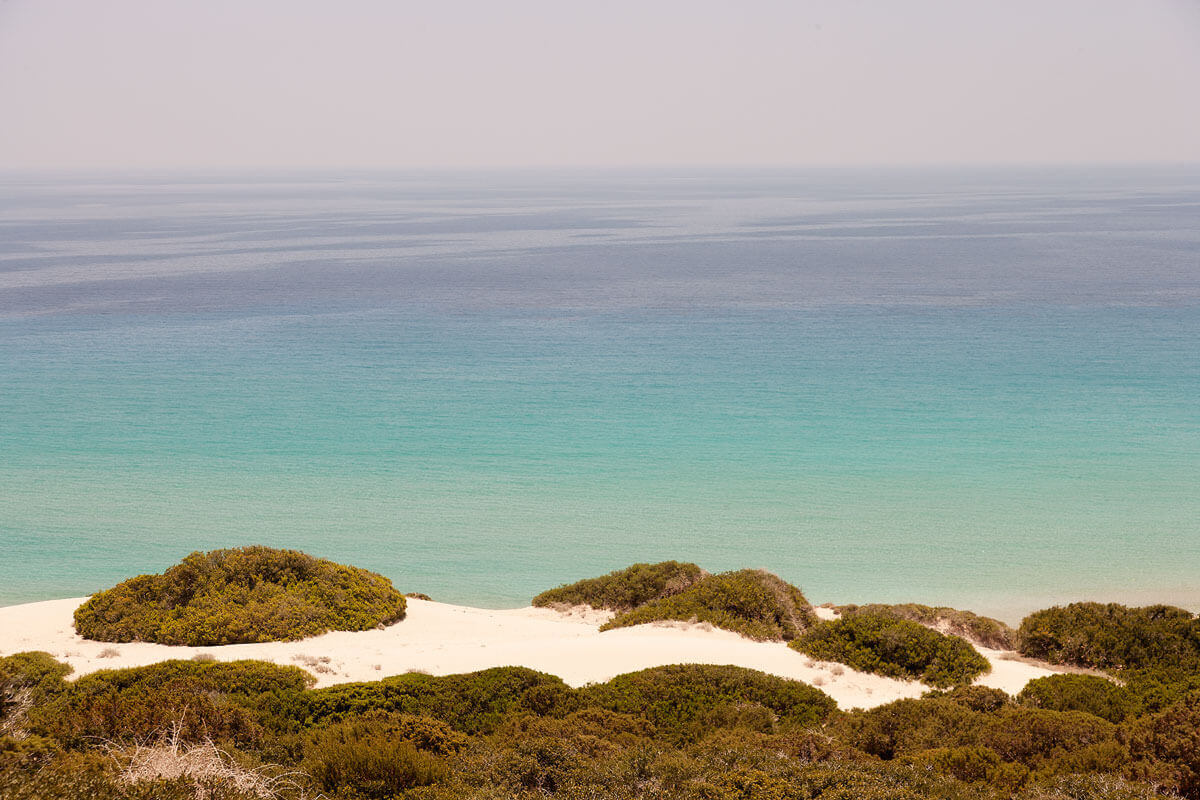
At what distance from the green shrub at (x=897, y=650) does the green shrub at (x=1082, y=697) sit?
1406 mm

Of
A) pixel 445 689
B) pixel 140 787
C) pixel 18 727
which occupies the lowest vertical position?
pixel 445 689

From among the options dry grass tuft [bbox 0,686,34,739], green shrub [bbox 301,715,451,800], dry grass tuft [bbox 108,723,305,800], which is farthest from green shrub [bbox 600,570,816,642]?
dry grass tuft [bbox 108,723,305,800]

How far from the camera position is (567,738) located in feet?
30.9

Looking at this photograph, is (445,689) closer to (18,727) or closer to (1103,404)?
(18,727)

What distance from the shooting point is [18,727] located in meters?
9.02

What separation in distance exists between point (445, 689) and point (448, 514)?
1499cm

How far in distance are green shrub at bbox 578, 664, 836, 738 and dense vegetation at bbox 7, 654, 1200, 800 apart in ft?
0.09

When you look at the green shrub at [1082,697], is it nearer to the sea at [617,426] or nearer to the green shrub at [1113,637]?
the green shrub at [1113,637]

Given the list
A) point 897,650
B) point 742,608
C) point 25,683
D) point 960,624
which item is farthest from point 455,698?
point 960,624

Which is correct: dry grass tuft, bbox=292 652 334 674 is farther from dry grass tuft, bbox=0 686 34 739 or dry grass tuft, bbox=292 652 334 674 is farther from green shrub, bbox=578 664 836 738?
green shrub, bbox=578 664 836 738

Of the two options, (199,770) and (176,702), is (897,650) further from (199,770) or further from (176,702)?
(199,770)

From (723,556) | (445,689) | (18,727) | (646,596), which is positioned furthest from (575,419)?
(18,727)

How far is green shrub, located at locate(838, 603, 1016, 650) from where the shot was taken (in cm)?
1581

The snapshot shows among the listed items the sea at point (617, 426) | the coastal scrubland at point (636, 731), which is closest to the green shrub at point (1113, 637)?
the coastal scrubland at point (636, 731)
